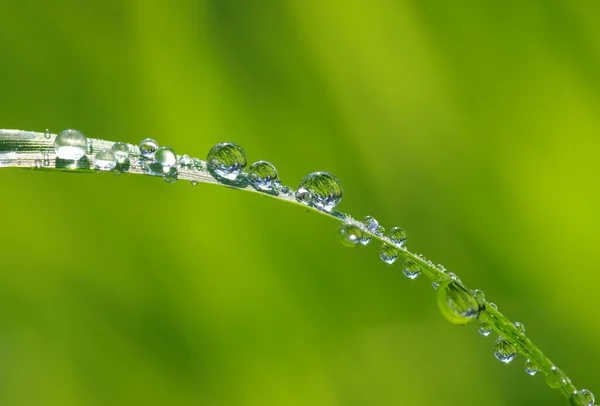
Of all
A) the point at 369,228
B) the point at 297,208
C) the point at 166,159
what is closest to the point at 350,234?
the point at 369,228

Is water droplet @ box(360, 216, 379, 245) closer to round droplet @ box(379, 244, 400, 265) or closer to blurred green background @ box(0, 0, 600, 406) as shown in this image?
round droplet @ box(379, 244, 400, 265)

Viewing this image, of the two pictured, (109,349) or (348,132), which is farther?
(348,132)

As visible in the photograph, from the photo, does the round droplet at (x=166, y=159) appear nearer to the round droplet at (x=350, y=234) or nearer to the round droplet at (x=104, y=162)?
the round droplet at (x=104, y=162)

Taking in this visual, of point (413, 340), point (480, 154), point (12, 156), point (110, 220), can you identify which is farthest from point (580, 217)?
point (12, 156)

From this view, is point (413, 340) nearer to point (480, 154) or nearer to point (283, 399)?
point (283, 399)

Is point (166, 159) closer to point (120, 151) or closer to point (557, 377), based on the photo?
point (120, 151)

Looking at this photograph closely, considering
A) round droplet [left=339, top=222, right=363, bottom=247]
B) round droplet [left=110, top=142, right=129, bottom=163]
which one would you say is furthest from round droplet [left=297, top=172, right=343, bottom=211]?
round droplet [left=110, top=142, right=129, bottom=163]

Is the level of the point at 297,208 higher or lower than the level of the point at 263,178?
higher
